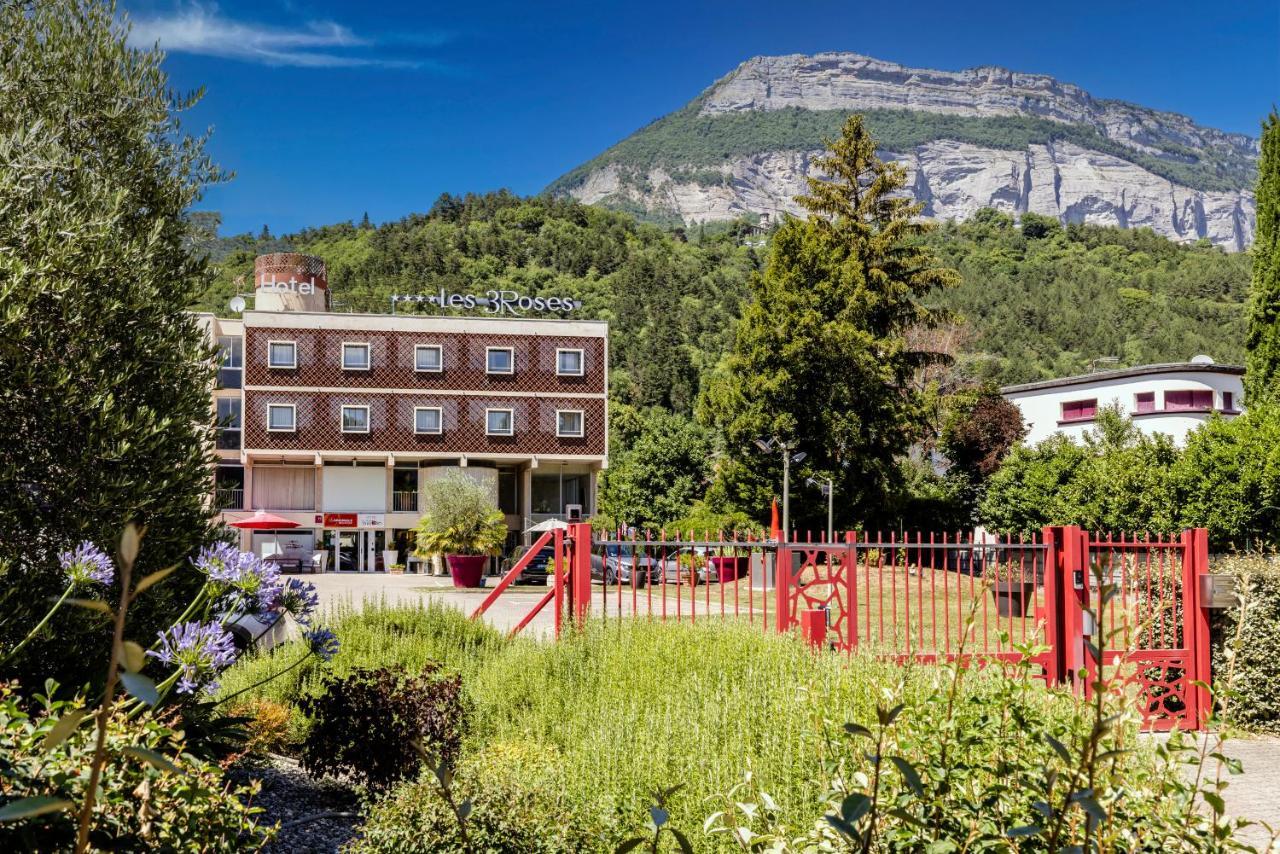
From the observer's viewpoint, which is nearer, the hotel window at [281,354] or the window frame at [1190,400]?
the hotel window at [281,354]

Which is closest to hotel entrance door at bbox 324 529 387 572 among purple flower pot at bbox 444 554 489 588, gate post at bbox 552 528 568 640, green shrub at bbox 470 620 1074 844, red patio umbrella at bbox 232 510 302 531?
red patio umbrella at bbox 232 510 302 531

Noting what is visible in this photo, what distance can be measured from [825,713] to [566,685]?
2.96 metres

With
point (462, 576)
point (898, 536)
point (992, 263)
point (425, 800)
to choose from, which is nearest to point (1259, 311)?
point (898, 536)

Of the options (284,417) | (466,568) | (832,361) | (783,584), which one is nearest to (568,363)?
(284,417)

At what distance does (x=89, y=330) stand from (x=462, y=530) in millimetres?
26293

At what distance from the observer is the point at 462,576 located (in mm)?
29578

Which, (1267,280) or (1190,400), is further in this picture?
(1190,400)

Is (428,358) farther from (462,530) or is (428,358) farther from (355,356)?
(462,530)

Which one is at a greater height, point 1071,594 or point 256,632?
point 1071,594

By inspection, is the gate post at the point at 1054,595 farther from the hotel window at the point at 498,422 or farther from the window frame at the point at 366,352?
the window frame at the point at 366,352

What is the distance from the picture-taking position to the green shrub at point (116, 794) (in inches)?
104

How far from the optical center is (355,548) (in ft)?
143

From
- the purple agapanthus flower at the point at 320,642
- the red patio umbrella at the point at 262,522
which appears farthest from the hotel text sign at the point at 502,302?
the purple agapanthus flower at the point at 320,642

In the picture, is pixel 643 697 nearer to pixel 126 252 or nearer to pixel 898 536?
pixel 126 252
